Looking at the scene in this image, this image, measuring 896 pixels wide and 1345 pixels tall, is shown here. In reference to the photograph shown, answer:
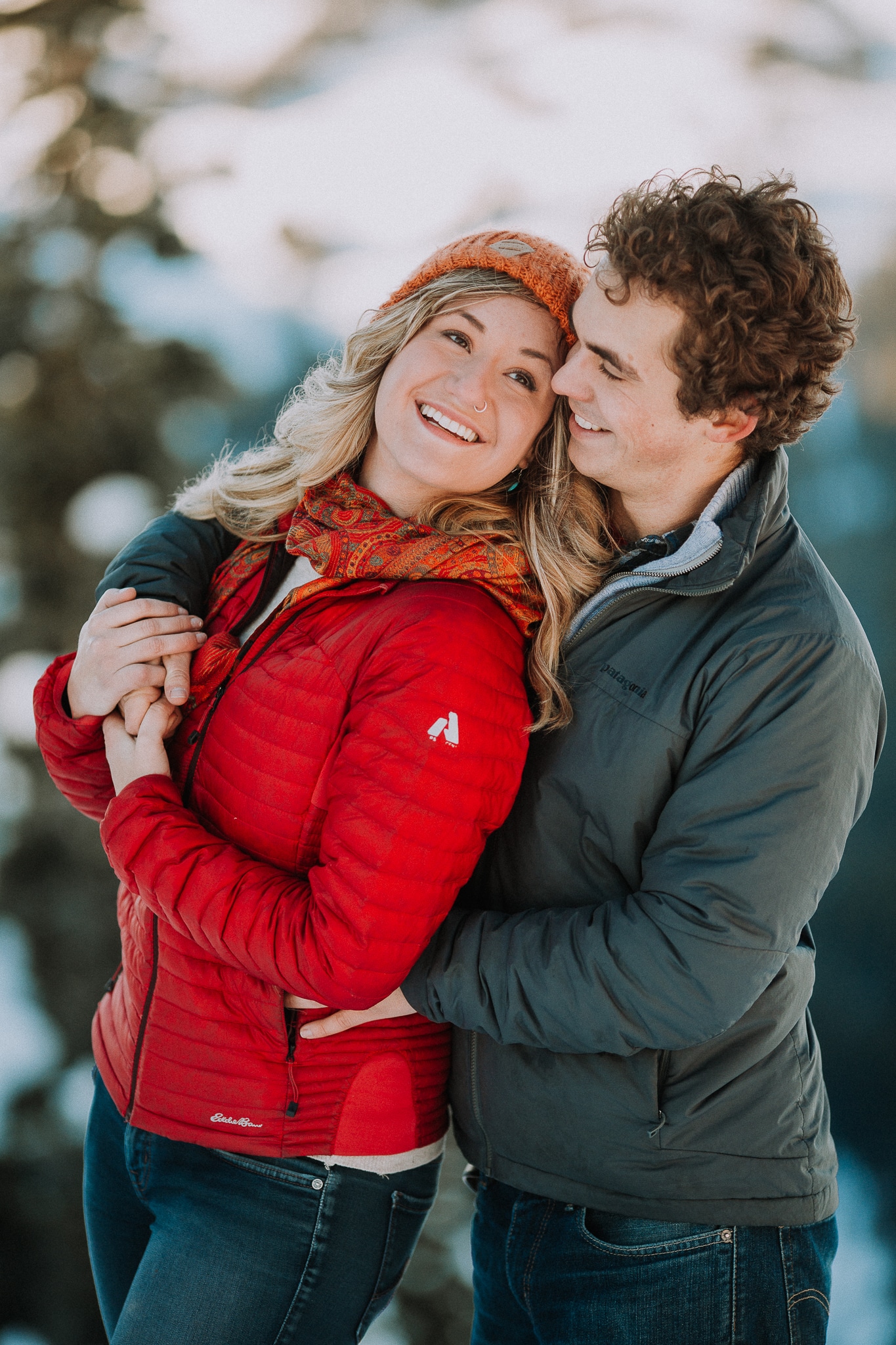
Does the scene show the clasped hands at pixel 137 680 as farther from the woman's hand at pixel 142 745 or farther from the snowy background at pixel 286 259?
the snowy background at pixel 286 259

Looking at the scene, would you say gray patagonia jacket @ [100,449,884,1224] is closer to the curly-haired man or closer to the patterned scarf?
the curly-haired man

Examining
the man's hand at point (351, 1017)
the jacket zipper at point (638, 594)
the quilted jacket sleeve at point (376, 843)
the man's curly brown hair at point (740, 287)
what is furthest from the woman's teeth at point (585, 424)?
the man's hand at point (351, 1017)

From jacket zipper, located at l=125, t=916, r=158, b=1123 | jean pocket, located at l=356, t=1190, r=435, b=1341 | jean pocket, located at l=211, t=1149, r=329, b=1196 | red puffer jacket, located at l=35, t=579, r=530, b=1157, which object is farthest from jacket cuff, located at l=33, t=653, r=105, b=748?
jean pocket, located at l=356, t=1190, r=435, b=1341

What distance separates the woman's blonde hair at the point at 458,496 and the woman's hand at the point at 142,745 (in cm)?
33

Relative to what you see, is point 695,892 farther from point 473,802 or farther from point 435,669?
point 435,669

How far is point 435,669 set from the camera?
1.08 m

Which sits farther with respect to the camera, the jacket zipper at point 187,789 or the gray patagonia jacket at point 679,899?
the jacket zipper at point 187,789

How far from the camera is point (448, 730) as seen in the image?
106 centimetres

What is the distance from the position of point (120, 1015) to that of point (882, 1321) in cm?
193

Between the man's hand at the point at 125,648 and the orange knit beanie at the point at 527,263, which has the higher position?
the orange knit beanie at the point at 527,263

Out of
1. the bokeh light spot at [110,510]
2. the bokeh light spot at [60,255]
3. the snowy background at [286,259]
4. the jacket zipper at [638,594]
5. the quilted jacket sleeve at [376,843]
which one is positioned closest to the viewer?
the quilted jacket sleeve at [376,843]

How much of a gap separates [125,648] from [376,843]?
18.2 inches

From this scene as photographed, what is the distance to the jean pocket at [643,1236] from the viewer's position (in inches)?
46.9

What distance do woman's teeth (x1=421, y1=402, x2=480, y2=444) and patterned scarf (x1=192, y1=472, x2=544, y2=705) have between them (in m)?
0.13
